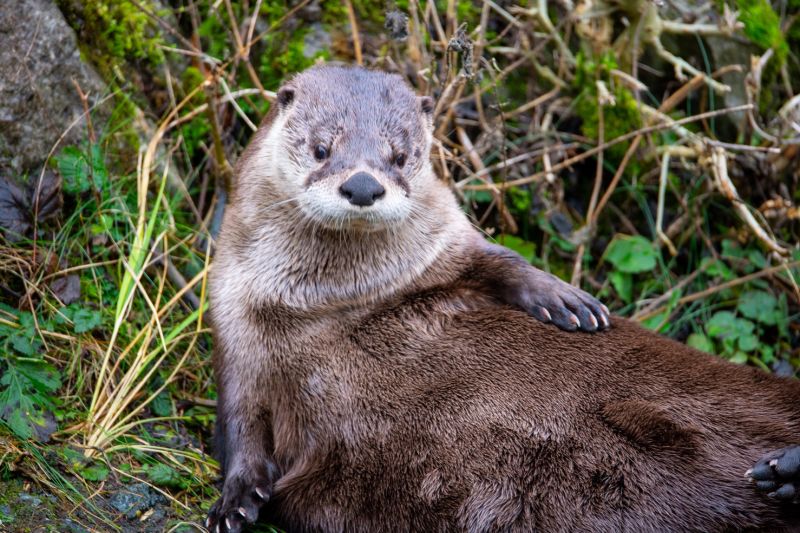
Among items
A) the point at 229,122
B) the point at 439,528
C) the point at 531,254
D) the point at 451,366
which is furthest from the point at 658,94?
the point at 439,528

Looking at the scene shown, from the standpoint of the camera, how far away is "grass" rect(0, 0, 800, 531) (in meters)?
3.20

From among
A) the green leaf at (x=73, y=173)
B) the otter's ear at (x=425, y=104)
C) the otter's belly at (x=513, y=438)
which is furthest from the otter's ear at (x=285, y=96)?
the green leaf at (x=73, y=173)

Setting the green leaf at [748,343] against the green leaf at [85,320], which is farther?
the green leaf at [748,343]

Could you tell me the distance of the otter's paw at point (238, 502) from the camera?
2.65 meters

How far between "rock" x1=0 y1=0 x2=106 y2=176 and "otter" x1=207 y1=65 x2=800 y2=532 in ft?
2.89

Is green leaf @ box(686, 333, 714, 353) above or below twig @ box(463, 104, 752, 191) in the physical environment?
below

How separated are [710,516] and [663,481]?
0.47 feet

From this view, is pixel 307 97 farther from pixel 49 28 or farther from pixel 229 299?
pixel 49 28

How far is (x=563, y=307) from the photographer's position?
2.89m

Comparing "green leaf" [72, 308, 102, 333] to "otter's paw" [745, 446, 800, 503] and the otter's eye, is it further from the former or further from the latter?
"otter's paw" [745, 446, 800, 503]

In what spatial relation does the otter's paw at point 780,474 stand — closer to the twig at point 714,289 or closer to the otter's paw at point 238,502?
the otter's paw at point 238,502

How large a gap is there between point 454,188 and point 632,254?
83 cm

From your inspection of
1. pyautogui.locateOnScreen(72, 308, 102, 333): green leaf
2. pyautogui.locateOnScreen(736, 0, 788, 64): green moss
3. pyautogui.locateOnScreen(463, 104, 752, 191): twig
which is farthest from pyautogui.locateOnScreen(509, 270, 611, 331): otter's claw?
pyautogui.locateOnScreen(736, 0, 788, 64): green moss

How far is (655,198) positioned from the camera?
14.5ft
